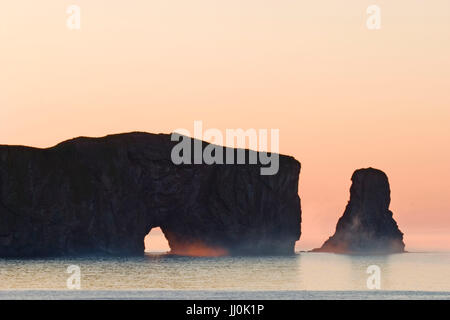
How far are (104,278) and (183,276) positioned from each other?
1258 cm

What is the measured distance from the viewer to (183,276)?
12700cm

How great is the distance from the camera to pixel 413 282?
120m
